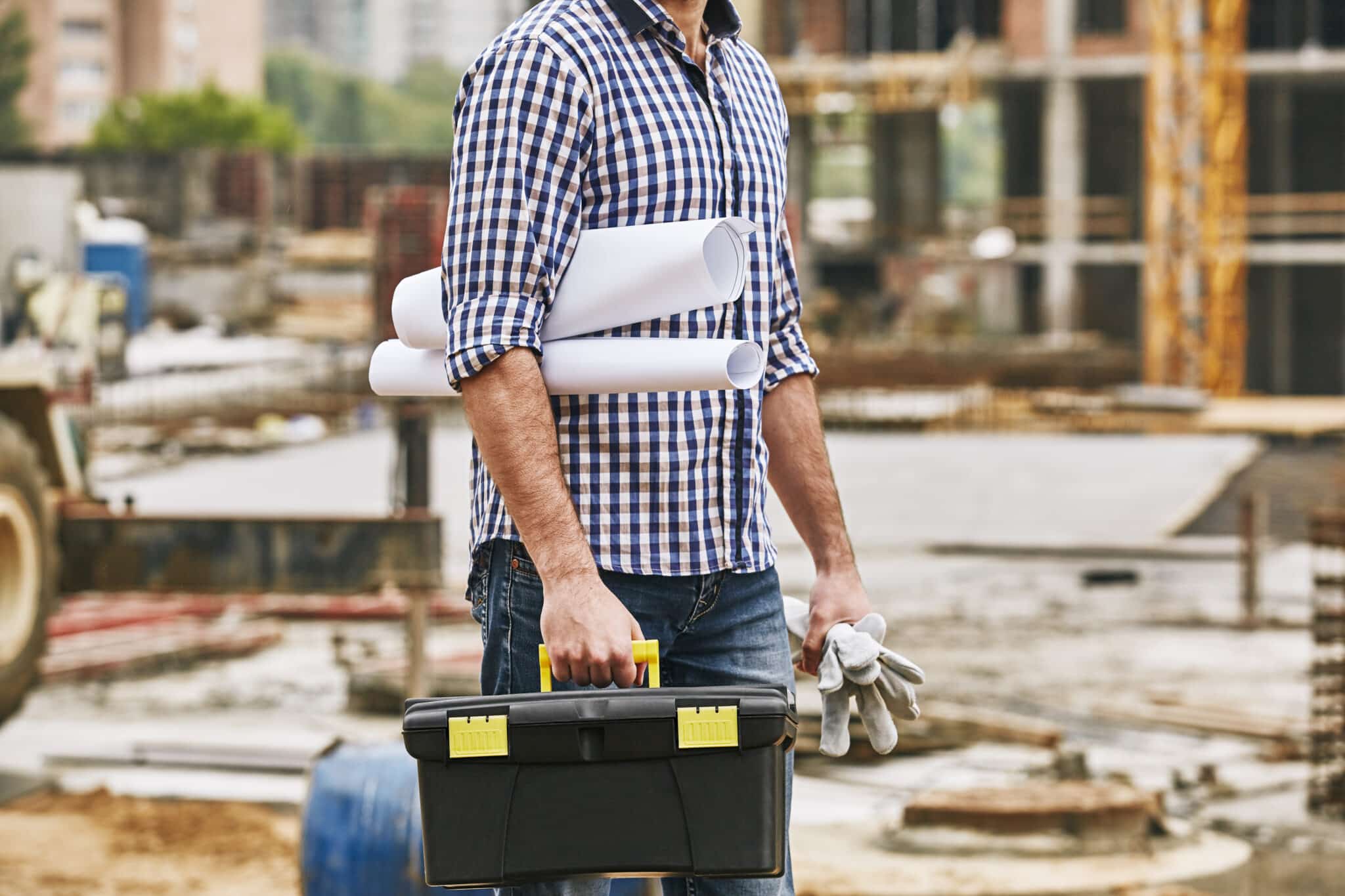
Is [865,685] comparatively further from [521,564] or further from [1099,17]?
[1099,17]

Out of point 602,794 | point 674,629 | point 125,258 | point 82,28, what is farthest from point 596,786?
point 82,28

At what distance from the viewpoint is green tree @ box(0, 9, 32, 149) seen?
313 ft

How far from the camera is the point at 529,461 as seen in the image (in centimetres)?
245

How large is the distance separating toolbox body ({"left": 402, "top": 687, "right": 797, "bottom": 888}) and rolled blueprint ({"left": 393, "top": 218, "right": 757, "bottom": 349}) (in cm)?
52

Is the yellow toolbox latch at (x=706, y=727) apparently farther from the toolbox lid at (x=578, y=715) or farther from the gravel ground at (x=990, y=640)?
the gravel ground at (x=990, y=640)

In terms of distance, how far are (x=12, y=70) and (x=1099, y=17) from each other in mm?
71171

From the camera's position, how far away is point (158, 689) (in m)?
9.65

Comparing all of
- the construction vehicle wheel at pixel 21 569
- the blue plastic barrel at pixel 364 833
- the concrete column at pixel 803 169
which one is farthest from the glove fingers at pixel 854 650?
the concrete column at pixel 803 169

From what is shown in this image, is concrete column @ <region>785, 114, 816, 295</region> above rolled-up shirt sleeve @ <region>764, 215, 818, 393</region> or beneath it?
above

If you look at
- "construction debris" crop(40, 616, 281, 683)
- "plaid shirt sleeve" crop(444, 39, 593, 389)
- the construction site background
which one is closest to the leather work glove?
"plaid shirt sleeve" crop(444, 39, 593, 389)

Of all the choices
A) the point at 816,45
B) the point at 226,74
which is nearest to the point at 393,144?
the point at 226,74

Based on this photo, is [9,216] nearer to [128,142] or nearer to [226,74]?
[128,142]

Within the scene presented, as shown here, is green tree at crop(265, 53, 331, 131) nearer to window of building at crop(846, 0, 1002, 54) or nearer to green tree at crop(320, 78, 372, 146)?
Answer: green tree at crop(320, 78, 372, 146)

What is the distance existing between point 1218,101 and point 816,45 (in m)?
9.04
